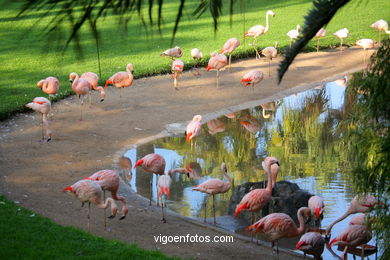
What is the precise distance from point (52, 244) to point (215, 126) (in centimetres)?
505

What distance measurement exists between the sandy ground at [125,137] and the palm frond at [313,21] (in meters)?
3.08

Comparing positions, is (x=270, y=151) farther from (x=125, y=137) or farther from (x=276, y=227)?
(x=276, y=227)

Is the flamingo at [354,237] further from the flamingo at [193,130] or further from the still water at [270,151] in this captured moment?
the flamingo at [193,130]

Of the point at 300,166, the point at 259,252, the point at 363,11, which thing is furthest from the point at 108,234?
the point at 363,11

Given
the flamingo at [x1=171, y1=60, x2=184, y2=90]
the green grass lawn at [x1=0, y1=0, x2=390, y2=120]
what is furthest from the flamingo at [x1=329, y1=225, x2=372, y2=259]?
the flamingo at [x1=171, y1=60, x2=184, y2=90]

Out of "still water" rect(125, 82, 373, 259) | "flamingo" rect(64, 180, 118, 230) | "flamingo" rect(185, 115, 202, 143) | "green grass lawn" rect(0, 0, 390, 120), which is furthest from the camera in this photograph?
"green grass lawn" rect(0, 0, 390, 120)

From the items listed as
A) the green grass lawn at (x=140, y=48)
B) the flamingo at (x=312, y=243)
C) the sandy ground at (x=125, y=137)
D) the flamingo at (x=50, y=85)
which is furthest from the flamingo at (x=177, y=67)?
the flamingo at (x=312, y=243)

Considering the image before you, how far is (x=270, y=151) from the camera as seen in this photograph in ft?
29.4

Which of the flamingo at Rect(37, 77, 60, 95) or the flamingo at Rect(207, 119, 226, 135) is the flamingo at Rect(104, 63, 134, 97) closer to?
the flamingo at Rect(37, 77, 60, 95)

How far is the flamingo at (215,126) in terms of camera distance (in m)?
9.95

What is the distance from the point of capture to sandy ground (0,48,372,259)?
6258mm

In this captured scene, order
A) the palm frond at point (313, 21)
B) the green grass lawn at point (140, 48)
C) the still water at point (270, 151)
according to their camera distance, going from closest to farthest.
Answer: the palm frond at point (313, 21) < the still water at point (270, 151) < the green grass lawn at point (140, 48)

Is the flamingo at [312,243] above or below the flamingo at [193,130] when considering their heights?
below

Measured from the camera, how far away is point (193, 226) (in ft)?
21.2
